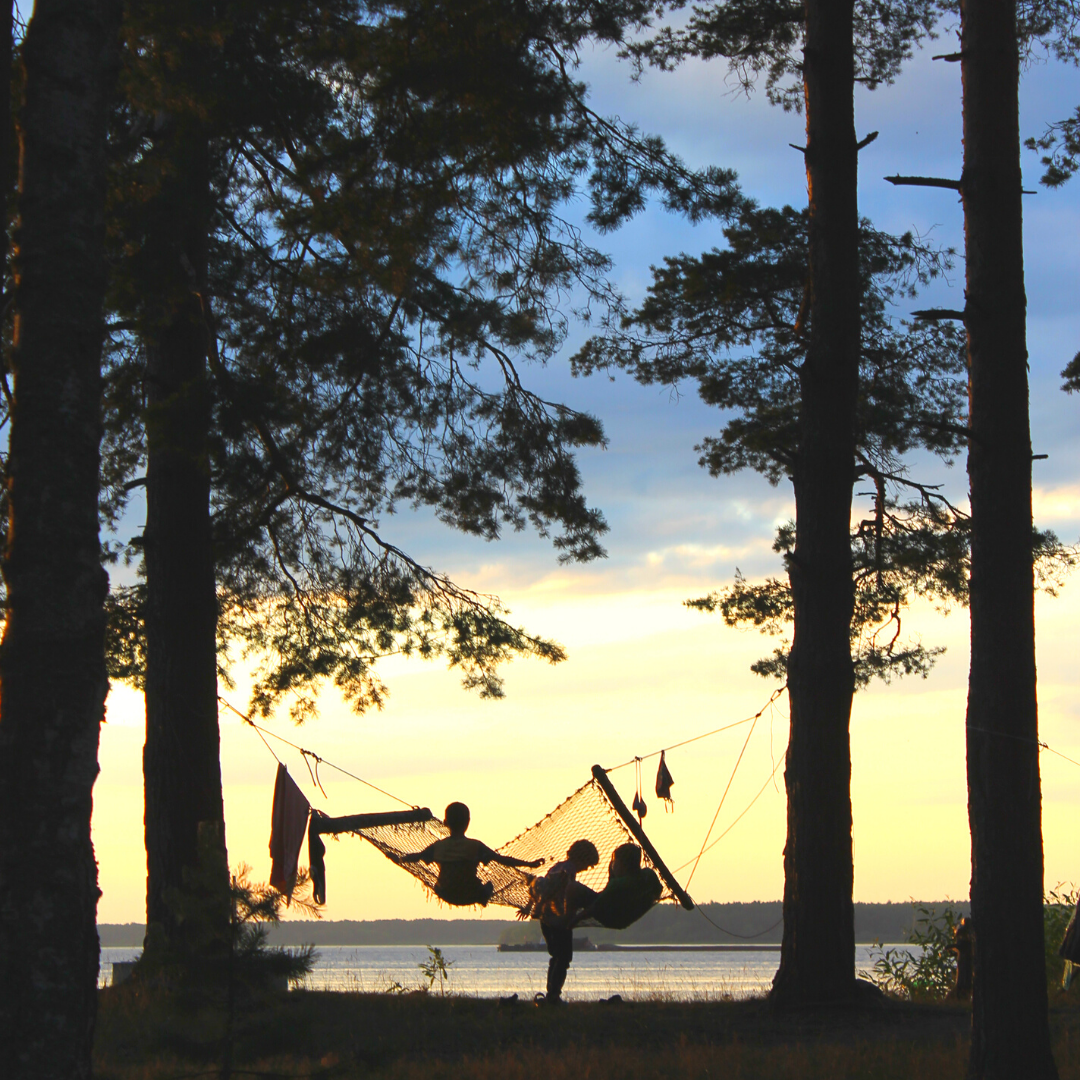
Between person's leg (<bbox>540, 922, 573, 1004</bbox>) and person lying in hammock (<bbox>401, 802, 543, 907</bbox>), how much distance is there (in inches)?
17.6

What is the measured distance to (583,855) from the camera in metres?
7.72

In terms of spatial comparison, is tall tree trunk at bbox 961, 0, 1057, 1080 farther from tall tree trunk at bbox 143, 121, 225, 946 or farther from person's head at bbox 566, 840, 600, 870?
tall tree trunk at bbox 143, 121, 225, 946

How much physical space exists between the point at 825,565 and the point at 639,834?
208 centimetres

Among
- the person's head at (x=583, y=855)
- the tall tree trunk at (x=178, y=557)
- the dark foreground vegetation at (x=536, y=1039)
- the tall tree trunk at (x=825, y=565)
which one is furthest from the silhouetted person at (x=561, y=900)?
the tall tree trunk at (x=178, y=557)

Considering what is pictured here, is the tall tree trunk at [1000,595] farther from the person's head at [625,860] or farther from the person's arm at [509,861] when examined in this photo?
the person's arm at [509,861]

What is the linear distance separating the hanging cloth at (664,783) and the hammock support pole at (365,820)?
1.84 metres

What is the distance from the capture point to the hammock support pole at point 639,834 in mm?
7453

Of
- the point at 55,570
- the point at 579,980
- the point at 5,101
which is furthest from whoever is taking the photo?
the point at 579,980

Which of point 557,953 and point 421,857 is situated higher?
point 421,857

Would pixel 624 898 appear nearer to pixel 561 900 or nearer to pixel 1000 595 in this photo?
pixel 561 900

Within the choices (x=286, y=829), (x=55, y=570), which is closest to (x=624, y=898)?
(x=286, y=829)

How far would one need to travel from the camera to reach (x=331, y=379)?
9.05 m

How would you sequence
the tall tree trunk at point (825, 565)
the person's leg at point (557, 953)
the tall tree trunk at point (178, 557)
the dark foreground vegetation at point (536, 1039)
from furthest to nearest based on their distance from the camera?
the tall tree trunk at point (178, 557)
the person's leg at point (557, 953)
the tall tree trunk at point (825, 565)
the dark foreground vegetation at point (536, 1039)

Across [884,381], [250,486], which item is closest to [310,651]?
[250,486]
